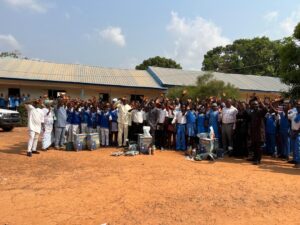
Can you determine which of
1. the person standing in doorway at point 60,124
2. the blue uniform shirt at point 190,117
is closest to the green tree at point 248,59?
the blue uniform shirt at point 190,117

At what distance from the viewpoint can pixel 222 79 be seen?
101 feet

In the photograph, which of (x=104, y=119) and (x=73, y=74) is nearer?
(x=104, y=119)

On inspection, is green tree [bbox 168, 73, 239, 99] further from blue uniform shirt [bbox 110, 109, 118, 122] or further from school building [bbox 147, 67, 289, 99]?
school building [bbox 147, 67, 289, 99]

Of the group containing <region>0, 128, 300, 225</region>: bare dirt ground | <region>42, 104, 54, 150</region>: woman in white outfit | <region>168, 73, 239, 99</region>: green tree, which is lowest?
<region>0, 128, 300, 225</region>: bare dirt ground

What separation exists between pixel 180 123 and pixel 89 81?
46.2ft

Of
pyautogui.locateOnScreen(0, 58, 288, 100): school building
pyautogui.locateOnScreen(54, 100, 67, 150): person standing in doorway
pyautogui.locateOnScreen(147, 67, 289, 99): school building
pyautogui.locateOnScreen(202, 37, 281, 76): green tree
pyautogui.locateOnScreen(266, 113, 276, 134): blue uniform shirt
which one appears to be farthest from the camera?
pyautogui.locateOnScreen(202, 37, 281, 76): green tree

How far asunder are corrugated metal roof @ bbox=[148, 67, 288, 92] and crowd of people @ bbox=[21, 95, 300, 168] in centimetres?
1376

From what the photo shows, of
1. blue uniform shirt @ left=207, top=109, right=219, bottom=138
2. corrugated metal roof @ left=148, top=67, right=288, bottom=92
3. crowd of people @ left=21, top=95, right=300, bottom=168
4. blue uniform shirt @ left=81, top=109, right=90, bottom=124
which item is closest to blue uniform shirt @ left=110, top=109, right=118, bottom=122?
crowd of people @ left=21, top=95, right=300, bottom=168

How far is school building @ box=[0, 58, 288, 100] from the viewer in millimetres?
24172

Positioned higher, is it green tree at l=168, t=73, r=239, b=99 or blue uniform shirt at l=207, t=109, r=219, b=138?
green tree at l=168, t=73, r=239, b=99

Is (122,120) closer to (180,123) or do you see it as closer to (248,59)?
(180,123)

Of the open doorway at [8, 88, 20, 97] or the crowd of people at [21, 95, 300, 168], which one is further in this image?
the open doorway at [8, 88, 20, 97]

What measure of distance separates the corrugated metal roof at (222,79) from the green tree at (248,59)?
8866mm

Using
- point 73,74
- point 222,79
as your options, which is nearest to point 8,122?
point 73,74
